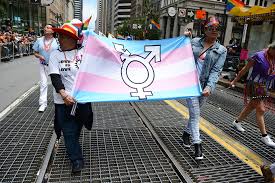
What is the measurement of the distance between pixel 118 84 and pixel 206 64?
51.2 inches

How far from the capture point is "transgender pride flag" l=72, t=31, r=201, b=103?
3.91 meters

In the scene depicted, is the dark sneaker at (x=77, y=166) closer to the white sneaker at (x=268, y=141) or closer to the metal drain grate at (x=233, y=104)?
the white sneaker at (x=268, y=141)

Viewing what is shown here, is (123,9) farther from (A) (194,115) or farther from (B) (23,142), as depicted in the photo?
(A) (194,115)

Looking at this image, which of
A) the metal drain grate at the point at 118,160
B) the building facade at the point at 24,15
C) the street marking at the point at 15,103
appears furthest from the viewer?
the building facade at the point at 24,15

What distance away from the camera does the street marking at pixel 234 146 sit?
444 cm

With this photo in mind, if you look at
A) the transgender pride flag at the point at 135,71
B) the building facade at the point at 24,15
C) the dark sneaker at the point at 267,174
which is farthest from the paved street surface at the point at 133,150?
the building facade at the point at 24,15

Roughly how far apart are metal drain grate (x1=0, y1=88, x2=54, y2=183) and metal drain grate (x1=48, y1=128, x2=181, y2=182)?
0.98 feet

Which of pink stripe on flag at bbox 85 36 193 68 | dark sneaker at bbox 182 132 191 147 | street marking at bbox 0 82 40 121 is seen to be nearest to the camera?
pink stripe on flag at bbox 85 36 193 68

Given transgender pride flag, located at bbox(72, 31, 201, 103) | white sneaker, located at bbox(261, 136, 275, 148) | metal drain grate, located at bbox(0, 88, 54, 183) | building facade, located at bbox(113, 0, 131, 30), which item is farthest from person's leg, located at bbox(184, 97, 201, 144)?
building facade, located at bbox(113, 0, 131, 30)

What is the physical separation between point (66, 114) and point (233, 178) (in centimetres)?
226

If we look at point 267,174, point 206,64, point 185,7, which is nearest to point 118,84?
point 206,64

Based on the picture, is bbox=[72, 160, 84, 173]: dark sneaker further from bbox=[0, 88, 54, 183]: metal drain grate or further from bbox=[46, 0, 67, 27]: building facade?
bbox=[46, 0, 67, 27]: building facade

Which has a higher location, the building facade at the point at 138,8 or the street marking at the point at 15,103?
the building facade at the point at 138,8

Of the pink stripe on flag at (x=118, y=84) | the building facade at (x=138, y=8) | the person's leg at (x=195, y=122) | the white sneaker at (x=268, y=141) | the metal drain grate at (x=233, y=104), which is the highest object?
the building facade at (x=138, y=8)
